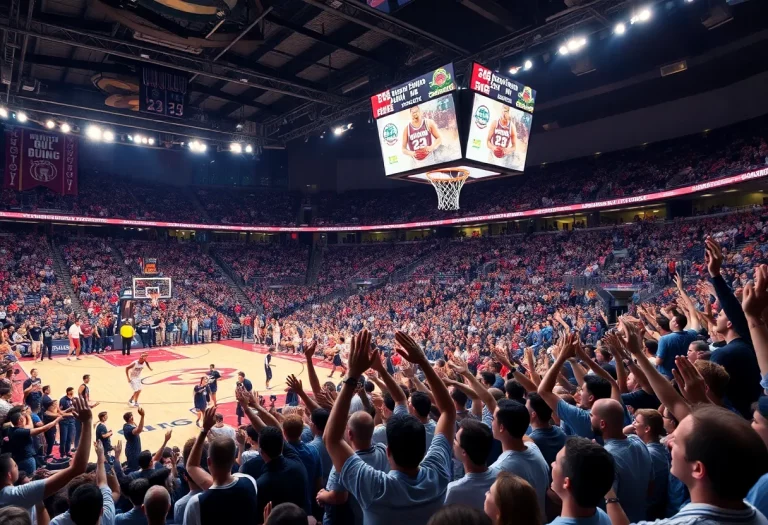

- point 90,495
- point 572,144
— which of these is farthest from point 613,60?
point 90,495

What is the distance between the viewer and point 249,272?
34.3 m

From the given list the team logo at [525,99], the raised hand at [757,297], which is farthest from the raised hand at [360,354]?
the team logo at [525,99]

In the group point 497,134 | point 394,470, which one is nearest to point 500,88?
point 497,134

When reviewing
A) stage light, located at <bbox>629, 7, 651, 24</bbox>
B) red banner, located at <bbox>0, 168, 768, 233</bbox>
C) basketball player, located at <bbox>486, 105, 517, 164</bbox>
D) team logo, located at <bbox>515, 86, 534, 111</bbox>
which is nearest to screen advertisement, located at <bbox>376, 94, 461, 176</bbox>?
basketball player, located at <bbox>486, 105, 517, 164</bbox>

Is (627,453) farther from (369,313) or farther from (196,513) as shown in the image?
(369,313)

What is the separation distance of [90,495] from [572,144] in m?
33.0

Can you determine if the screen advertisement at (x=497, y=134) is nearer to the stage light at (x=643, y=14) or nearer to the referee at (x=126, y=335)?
the stage light at (x=643, y=14)

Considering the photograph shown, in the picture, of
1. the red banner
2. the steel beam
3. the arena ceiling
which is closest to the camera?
the arena ceiling

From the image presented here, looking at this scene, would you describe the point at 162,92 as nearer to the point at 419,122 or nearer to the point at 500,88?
the point at 419,122

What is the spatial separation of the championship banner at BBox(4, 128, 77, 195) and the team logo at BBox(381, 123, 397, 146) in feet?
76.4

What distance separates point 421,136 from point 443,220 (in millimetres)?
17716

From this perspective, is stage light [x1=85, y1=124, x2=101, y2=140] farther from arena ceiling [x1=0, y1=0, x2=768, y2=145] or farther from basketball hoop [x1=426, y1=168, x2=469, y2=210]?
basketball hoop [x1=426, y1=168, x2=469, y2=210]

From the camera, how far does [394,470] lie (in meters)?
2.44

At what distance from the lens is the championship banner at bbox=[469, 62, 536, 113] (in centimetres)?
1391
